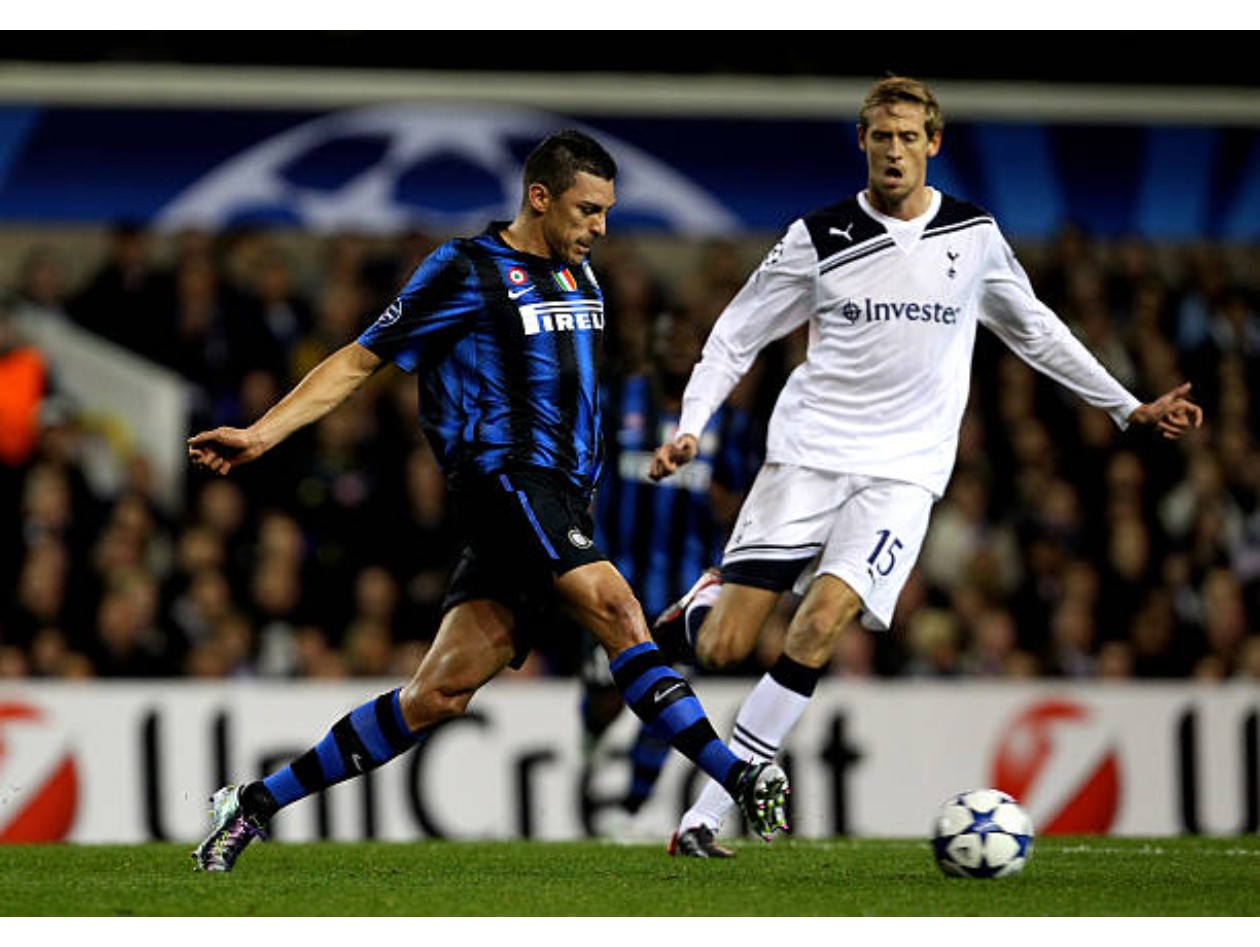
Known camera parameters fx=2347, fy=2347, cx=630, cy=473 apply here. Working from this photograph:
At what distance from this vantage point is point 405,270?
48.9ft

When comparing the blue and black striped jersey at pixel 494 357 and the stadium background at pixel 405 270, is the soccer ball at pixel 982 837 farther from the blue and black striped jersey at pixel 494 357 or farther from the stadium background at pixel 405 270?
the stadium background at pixel 405 270

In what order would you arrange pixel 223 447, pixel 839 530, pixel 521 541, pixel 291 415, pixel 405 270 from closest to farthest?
pixel 223 447 < pixel 291 415 < pixel 521 541 < pixel 839 530 < pixel 405 270

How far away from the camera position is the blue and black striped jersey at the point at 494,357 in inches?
272

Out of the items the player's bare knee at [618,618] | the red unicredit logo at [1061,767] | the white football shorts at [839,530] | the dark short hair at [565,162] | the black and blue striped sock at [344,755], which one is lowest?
the red unicredit logo at [1061,767]

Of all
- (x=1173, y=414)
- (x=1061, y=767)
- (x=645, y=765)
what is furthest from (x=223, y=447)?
(x=1061, y=767)

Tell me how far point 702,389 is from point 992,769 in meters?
4.99

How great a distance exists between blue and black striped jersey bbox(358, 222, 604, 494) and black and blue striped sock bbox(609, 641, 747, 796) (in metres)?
0.59

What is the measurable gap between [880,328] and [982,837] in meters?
1.75

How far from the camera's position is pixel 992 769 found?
12.1 metres

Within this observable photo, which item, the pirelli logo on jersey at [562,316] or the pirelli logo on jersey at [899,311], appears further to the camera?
the pirelli logo on jersey at [899,311]

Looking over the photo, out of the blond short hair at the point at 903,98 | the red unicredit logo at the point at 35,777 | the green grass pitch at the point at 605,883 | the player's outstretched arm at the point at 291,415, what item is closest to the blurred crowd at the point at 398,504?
the red unicredit logo at the point at 35,777

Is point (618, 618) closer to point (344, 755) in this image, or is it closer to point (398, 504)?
point (344, 755)

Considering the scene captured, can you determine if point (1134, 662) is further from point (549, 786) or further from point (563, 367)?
point (563, 367)

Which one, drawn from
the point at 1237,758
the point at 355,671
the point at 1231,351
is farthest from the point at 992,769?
the point at 1231,351
